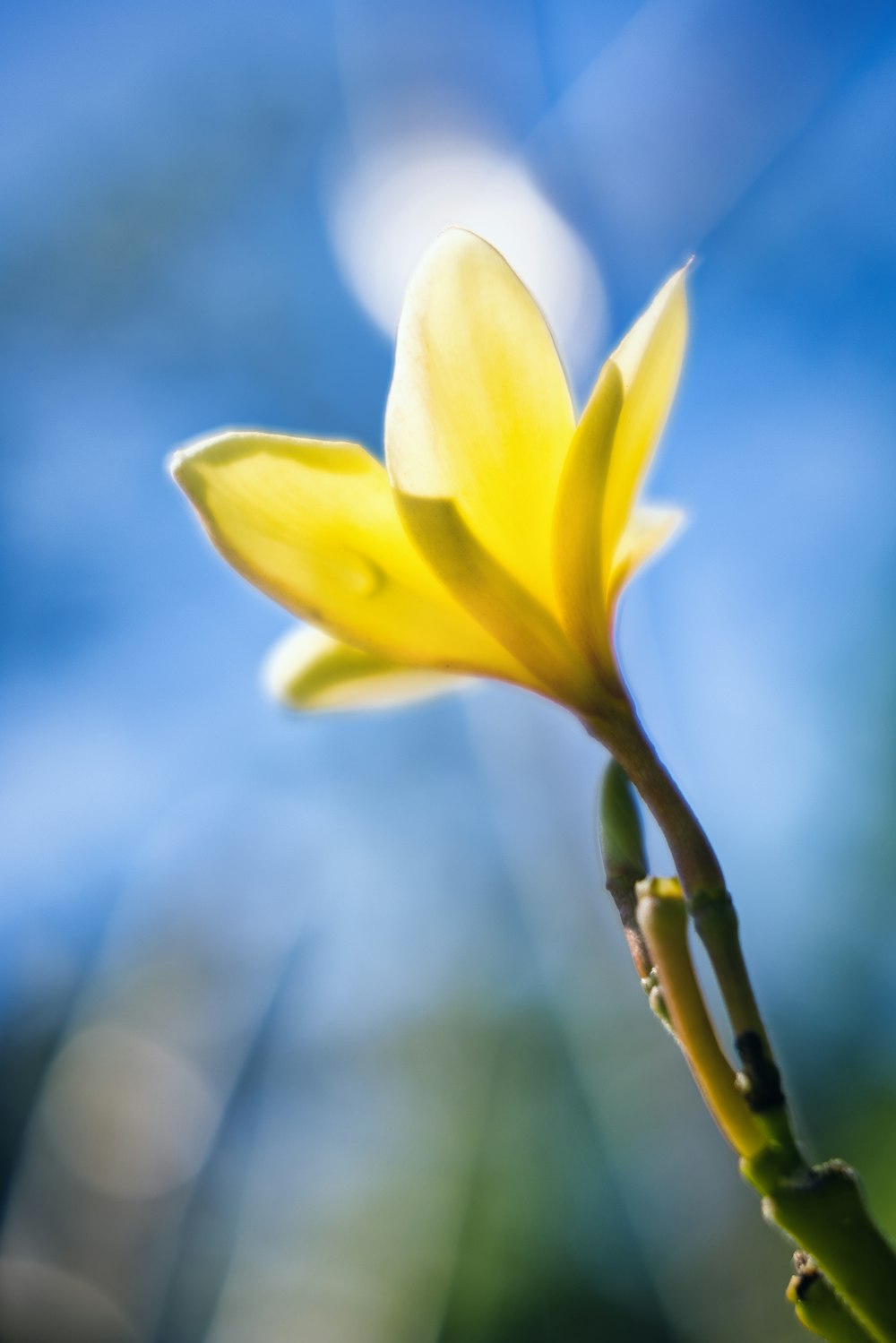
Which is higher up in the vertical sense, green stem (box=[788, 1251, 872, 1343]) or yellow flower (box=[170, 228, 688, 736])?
yellow flower (box=[170, 228, 688, 736])

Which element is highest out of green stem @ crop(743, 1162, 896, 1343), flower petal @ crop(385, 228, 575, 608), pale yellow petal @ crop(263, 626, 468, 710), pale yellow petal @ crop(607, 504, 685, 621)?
flower petal @ crop(385, 228, 575, 608)

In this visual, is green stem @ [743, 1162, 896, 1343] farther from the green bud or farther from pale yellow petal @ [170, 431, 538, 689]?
pale yellow petal @ [170, 431, 538, 689]

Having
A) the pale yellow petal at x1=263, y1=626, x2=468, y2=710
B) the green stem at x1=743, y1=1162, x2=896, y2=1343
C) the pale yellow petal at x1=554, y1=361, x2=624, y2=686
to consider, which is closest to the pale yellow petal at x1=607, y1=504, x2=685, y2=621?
the pale yellow petal at x1=554, y1=361, x2=624, y2=686

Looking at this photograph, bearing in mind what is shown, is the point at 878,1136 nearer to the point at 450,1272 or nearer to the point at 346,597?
the point at 450,1272

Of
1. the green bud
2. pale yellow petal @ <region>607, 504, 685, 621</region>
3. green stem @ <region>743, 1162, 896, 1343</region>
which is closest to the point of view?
green stem @ <region>743, 1162, 896, 1343</region>

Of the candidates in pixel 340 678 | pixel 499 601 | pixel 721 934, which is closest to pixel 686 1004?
pixel 721 934

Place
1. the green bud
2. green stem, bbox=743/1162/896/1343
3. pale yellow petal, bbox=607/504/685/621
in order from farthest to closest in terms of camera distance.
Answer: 1. pale yellow petal, bbox=607/504/685/621
2. the green bud
3. green stem, bbox=743/1162/896/1343

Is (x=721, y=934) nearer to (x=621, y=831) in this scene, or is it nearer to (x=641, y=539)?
(x=621, y=831)
